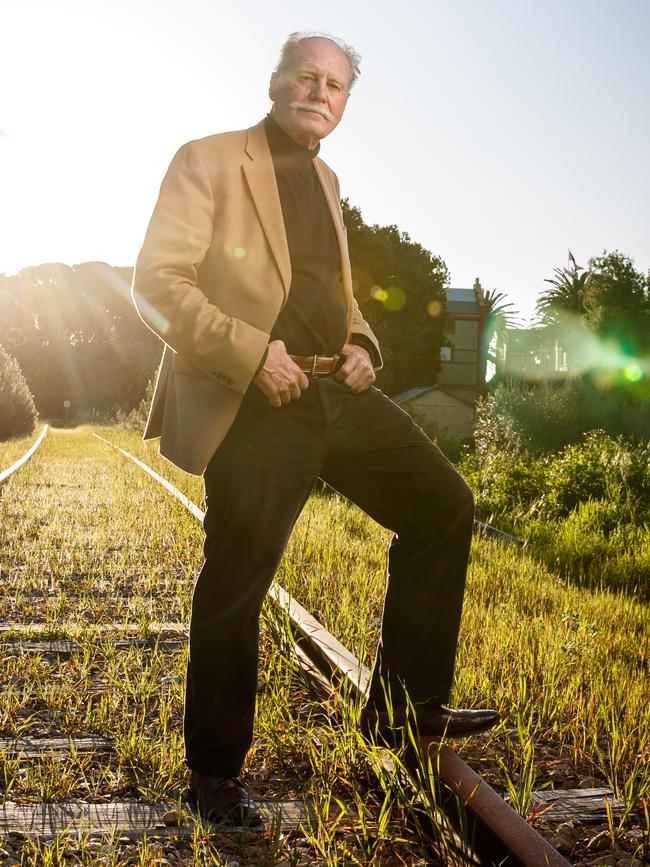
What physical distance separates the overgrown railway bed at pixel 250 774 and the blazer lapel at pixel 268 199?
1418mm

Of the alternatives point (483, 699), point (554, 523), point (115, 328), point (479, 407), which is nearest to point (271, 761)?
point (483, 699)

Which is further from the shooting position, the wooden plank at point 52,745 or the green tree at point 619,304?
the green tree at point 619,304

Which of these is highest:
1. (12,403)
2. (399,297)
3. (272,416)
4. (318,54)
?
(399,297)

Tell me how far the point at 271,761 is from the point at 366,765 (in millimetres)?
337

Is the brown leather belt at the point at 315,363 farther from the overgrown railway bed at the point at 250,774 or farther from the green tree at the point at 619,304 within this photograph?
the green tree at the point at 619,304

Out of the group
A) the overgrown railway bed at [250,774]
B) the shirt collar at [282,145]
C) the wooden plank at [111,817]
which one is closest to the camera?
the overgrown railway bed at [250,774]

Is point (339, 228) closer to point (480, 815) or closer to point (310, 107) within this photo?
point (310, 107)

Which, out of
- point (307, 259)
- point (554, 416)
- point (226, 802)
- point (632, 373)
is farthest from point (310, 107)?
point (632, 373)

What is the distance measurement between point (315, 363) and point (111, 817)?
4.62ft

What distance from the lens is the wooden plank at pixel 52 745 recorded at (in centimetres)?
282

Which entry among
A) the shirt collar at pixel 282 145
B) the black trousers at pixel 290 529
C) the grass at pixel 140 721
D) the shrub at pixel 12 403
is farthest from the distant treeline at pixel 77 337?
the black trousers at pixel 290 529

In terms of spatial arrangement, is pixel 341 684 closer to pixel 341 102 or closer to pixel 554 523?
pixel 341 102

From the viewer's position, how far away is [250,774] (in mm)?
2756

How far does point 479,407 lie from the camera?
2234 centimetres
